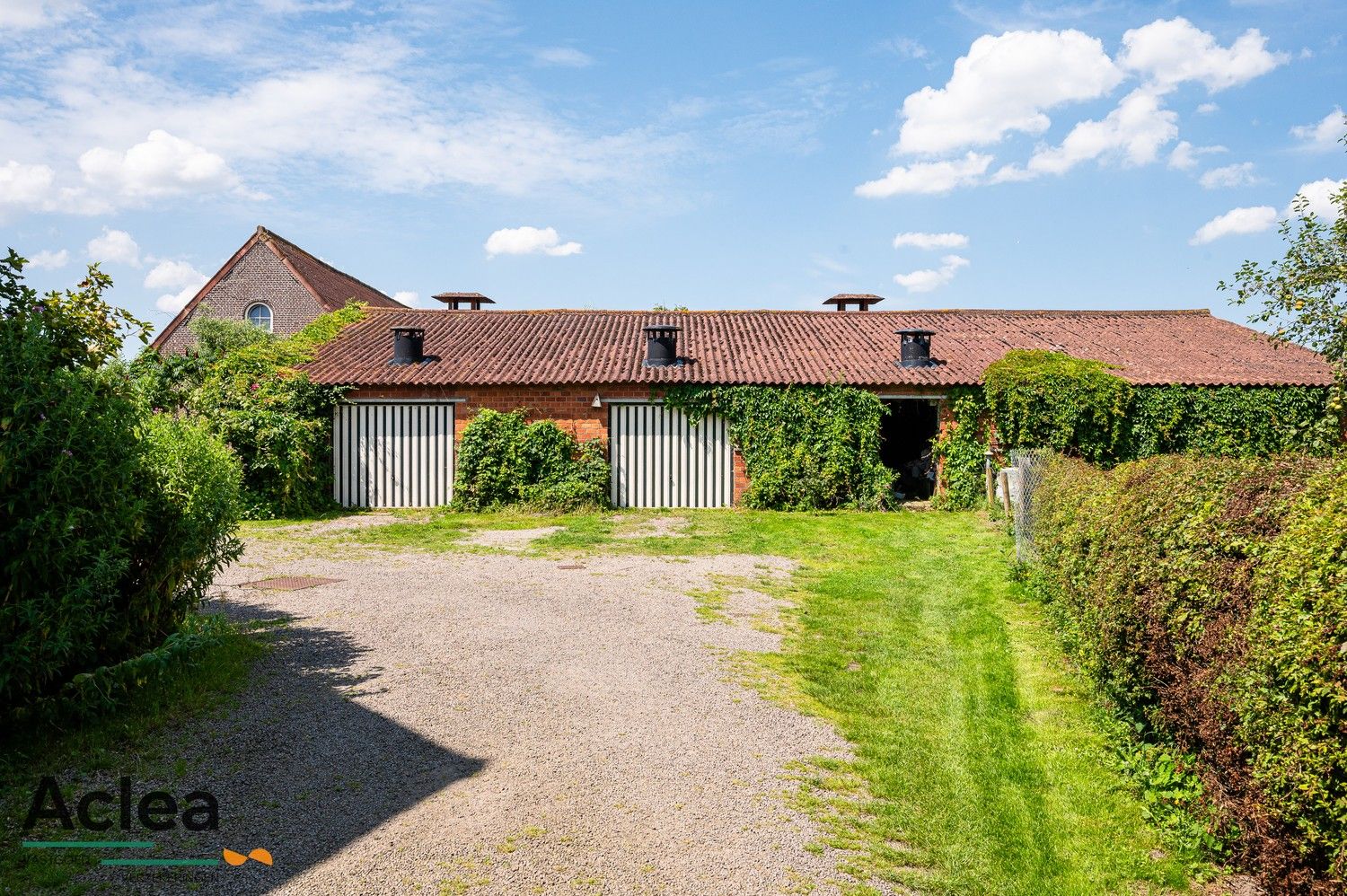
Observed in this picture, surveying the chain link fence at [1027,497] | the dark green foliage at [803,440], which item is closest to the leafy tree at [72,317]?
the chain link fence at [1027,497]

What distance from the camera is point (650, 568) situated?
1123 cm

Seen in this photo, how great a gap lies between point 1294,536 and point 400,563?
10034mm

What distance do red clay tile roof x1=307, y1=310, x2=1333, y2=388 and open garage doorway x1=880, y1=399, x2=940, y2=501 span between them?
159 cm

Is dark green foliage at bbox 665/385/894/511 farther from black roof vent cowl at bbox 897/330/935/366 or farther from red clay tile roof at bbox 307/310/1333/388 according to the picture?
black roof vent cowl at bbox 897/330/935/366

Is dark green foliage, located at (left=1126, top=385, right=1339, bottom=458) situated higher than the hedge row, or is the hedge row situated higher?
dark green foliage, located at (left=1126, top=385, right=1339, bottom=458)

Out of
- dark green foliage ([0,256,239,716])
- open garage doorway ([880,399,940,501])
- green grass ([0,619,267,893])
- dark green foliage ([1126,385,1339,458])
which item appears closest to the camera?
green grass ([0,619,267,893])

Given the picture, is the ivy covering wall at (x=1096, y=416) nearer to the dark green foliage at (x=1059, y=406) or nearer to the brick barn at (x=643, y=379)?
the dark green foliage at (x=1059, y=406)

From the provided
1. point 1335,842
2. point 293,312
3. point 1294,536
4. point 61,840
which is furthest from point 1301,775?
point 293,312

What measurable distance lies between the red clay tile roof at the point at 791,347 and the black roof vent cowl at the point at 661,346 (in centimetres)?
30

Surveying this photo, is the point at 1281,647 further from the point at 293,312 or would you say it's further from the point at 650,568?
the point at 293,312

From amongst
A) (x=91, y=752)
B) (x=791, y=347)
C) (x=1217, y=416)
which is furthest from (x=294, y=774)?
(x=1217, y=416)

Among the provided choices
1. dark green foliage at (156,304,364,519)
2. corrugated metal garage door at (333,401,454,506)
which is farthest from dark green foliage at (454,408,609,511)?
dark green foliage at (156,304,364,519)

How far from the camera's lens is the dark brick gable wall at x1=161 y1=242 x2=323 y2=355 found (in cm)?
3312

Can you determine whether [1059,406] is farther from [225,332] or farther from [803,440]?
[225,332]
